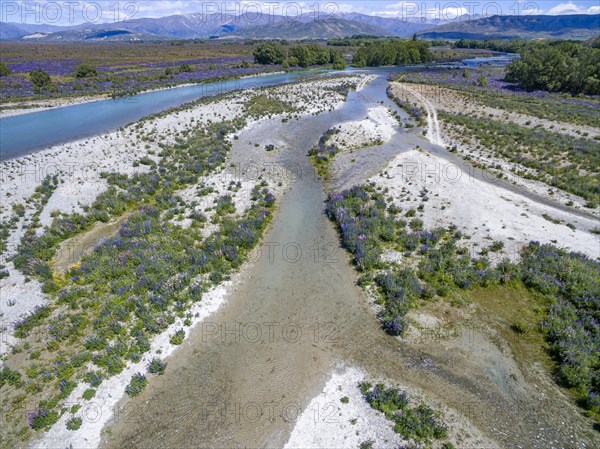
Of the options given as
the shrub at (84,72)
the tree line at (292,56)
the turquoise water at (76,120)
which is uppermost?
the tree line at (292,56)

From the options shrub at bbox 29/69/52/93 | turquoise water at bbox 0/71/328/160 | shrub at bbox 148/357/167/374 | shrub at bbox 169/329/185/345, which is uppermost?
shrub at bbox 29/69/52/93

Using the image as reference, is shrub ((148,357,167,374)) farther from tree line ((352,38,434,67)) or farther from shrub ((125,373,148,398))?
tree line ((352,38,434,67))

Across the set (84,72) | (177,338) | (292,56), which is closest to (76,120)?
(84,72)

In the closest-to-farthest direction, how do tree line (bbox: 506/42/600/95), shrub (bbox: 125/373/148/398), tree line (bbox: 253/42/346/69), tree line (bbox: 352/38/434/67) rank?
shrub (bbox: 125/373/148/398) < tree line (bbox: 506/42/600/95) < tree line (bbox: 253/42/346/69) < tree line (bbox: 352/38/434/67)

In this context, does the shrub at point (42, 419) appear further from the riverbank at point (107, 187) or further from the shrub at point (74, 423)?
the shrub at point (74, 423)

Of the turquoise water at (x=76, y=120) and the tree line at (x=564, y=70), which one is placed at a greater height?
the tree line at (x=564, y=70)

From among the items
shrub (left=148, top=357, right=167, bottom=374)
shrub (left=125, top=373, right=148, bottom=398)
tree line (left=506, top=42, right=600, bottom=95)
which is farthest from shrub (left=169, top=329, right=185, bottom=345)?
tree line (left=506, top=42, right=600, bottom=95)

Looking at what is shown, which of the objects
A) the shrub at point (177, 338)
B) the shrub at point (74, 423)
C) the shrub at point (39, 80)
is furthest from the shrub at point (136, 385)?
the shrub at point (39, 80)

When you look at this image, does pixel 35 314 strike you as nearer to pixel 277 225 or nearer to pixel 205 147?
pixel 277 225

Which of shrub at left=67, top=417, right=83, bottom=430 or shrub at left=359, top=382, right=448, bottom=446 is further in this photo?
shrub at left=67, top=417, right=83, bottom=430

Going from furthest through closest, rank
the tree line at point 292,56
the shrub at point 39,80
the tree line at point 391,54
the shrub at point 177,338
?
the tree line at point 391,54
the tree line at point 292,56
the shrub at point 39,80
the shrub at point 177,338

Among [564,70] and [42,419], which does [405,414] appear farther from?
[564,70]
